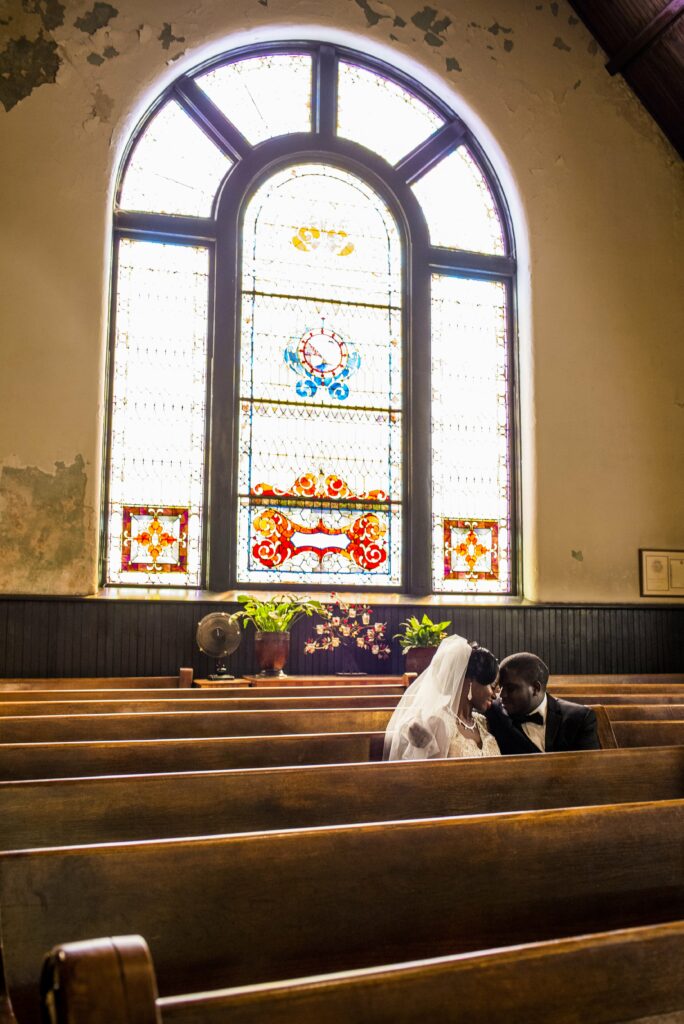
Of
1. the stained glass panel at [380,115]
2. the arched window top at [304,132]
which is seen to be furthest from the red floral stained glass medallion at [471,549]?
the stained glass panel at [380,115]

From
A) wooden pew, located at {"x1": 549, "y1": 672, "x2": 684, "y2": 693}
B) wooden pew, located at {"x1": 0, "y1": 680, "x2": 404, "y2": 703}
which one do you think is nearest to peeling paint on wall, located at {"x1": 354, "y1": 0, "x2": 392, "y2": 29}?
wooden pew, located at {"x1": 549, "y1": 672, "x2": 684, "y2": 693}

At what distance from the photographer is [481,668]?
3.12 meters

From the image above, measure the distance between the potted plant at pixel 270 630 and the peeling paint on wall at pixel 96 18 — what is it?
4.14m

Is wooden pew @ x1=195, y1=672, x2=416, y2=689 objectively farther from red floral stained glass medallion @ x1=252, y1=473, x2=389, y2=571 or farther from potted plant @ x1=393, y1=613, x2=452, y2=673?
red floral stained glass medallion @ x1=252, y1=473, x2=389, y2=571

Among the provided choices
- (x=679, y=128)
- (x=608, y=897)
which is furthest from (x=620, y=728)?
(x=679, y=128)

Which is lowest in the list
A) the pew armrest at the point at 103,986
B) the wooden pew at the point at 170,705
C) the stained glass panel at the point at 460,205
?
the wooden pew at the point at 170,705

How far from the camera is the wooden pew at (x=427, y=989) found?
31.3 inches

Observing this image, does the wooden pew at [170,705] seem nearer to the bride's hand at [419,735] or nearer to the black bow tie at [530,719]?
the bride's hand at [419,735]

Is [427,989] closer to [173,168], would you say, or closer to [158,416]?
[158,416]

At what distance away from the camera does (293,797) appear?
199 centimetres

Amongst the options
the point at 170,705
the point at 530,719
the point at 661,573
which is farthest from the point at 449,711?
the point at 661,573

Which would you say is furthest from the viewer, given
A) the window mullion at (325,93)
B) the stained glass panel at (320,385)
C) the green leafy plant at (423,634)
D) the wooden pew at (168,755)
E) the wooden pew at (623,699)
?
the window mullion at (325,93)

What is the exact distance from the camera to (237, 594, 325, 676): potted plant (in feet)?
19.5

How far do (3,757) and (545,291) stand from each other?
604 centimetres
